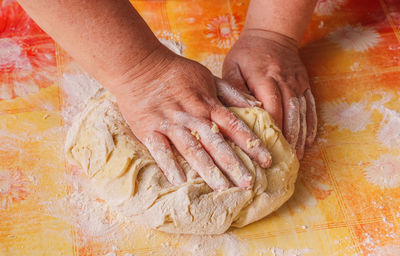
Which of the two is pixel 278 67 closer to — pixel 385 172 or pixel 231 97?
pixel 231 97

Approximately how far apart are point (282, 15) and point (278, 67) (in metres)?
0.24

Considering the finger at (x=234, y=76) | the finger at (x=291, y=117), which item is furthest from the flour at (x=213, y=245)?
the finger at (x=234, y=76)

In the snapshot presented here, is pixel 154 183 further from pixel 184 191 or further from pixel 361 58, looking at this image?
pixel 361 58

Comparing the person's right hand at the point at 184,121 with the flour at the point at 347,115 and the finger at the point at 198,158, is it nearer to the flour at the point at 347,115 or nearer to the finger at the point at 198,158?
the finger at the point at 198,158

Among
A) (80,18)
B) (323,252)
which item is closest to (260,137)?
(323,252)

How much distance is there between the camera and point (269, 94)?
5.32ft

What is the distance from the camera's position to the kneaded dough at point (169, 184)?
Result: 1.38 metres

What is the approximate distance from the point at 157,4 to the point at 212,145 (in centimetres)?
109

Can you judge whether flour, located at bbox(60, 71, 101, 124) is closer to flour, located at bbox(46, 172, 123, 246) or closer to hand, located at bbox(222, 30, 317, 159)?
flour, located at bbox(46, 172, 123, 246)

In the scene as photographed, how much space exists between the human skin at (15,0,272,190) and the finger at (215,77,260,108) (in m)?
0.01

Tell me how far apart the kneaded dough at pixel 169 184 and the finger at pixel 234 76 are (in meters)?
0.23

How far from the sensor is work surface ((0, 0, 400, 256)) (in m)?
1.47

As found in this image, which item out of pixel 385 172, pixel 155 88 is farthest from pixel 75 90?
pixel 385 172

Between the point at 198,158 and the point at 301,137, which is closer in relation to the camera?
the point at 198,158
